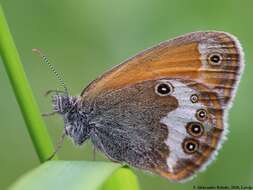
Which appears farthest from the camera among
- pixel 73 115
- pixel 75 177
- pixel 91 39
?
A: pixel 91 39

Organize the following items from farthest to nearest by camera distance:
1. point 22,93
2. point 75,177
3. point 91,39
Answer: point 91,39 → point 22,93 → point 75,177

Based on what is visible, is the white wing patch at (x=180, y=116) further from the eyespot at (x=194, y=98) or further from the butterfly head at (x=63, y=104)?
the butterfly head at (x=63, y=104)

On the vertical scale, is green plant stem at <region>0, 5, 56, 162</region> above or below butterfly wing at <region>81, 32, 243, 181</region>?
above

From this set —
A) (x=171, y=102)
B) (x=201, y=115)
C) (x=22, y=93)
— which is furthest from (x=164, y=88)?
(x=22, y=93)

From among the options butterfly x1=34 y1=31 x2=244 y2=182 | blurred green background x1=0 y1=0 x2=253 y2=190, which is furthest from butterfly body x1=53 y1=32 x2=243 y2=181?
blurred green background x1=0 y1=0 x2=253 y2=190

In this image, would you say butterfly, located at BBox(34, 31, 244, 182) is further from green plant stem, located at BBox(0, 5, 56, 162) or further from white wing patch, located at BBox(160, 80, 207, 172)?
green plant stem, located at BBox(0, 5, 56, 162)

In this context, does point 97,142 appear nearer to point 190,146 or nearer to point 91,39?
point 190,146
